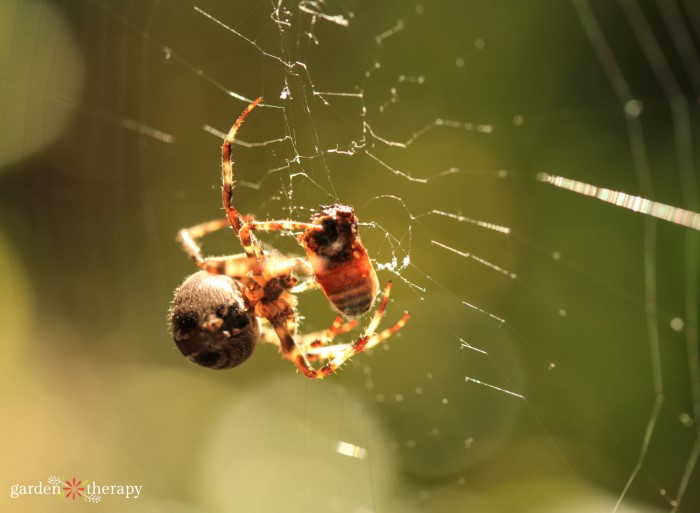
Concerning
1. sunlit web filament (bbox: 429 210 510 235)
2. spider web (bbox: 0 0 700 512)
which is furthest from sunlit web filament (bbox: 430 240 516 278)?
sunlit web filament (bbox: 429 210 510 235)

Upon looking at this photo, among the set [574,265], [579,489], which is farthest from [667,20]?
[579,489]

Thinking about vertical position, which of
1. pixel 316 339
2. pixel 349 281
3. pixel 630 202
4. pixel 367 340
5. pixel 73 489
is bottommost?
pixel 73 489

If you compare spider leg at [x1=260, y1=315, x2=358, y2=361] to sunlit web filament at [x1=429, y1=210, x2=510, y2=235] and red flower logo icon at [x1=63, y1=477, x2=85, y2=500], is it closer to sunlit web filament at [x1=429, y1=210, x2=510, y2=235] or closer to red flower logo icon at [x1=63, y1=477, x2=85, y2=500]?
sunlit web filament at [x1=429, y1=210, x2=510, y2=235]

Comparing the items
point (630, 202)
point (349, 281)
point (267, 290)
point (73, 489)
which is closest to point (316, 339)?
point (267, 290)

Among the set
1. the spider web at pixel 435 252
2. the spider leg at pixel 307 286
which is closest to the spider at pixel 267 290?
the spider leg at pixel 307 286

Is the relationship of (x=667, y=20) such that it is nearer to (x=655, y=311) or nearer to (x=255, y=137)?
(x=655, y=311)

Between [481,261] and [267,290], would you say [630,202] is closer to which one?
[481,261]
